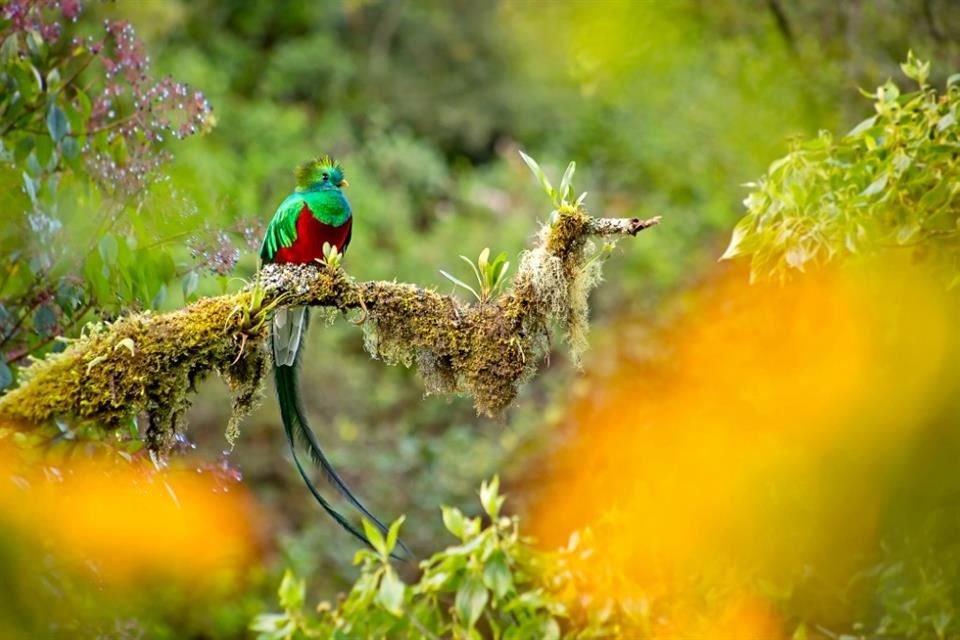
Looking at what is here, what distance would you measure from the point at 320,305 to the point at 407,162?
651cm

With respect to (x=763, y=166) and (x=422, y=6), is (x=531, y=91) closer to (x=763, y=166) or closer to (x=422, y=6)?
(x=422, y=6)

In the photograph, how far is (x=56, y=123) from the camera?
2529mm

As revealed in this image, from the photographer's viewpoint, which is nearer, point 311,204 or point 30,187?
point 30,187

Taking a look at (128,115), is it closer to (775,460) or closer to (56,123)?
(56,123)

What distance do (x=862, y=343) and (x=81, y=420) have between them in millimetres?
2336

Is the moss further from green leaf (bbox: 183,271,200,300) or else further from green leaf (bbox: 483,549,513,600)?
green leaf (bbox: 483,549,513,600)

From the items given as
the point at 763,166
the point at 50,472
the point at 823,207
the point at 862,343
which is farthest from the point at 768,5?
the point at 50,472

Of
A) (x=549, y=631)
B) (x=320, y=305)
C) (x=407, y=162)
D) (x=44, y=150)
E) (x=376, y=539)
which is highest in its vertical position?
(x=407, y=162)

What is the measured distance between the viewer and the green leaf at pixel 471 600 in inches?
105

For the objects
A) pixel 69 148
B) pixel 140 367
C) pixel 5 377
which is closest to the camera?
pixel 140 367

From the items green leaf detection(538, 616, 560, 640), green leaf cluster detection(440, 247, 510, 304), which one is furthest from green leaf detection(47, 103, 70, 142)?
green leaf detection(538, 616, 560, 640)

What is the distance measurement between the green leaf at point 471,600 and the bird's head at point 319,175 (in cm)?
101

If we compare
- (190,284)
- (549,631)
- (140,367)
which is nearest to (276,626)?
(549,631)

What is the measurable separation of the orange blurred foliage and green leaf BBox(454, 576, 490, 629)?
1.75ft
